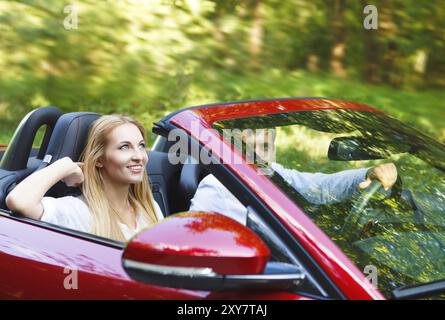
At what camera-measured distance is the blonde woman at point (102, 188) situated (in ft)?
8.77

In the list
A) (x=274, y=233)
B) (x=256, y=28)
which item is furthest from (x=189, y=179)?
(x=256, y=28)

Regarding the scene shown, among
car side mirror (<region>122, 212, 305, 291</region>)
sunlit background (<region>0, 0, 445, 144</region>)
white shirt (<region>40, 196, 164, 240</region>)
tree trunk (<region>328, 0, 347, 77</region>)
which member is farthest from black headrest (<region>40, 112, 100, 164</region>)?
tree trunk (<region>328, 0, 347, 77</region>)

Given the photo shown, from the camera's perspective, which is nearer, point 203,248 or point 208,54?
point 203,248

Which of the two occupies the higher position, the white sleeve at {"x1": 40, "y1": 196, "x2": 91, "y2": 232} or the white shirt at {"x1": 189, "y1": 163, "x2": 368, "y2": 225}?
the white shirt at {"x1": 189, "y1": 163, "x2": 368, "y2": 225}

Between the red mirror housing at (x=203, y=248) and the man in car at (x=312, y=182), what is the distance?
29 centimetres

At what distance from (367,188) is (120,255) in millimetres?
812

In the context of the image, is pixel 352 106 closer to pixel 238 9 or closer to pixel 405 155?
pixel 405 155

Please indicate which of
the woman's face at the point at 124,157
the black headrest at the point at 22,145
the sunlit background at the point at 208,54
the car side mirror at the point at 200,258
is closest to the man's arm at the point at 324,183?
the car side mirror at the point at 200,258

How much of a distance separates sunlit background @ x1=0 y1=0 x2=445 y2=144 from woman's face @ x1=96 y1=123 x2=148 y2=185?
18.9ft

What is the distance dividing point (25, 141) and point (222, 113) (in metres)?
1.04

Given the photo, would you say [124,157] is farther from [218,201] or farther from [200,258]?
[200,258]

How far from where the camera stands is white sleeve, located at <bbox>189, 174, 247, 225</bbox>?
2297 mm

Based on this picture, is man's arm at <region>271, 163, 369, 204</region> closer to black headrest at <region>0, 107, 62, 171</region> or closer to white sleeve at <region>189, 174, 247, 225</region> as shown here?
white sleeve at <region>189, 174, 247, 225</region>

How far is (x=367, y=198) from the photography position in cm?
242
